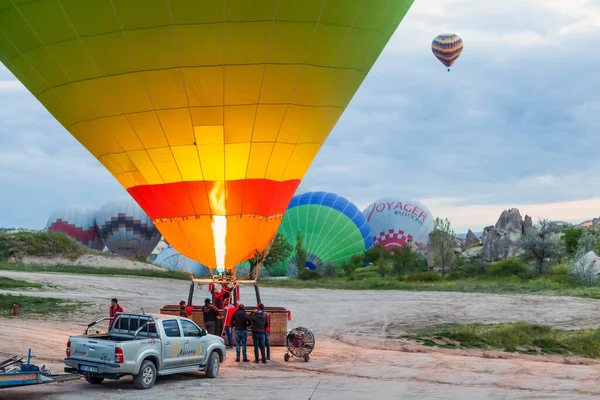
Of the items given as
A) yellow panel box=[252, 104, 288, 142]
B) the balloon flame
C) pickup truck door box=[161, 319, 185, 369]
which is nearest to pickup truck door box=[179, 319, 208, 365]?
pickup truck door box=[161, 319, 185, 369]

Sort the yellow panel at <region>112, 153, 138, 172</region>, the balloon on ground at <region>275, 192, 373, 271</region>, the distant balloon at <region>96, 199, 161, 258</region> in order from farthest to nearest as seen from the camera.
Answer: the distant balloon at <region>96, 199, 161, 258</region> < the balloon on ground at <region>275, 192, 373, 271</region> < the yellow panel at <region>112, 153, 138, 172</region>

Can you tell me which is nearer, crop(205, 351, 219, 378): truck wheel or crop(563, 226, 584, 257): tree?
crop(205, 351, 219, 378): truck wheel

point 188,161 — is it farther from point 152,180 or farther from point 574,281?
point 574,281

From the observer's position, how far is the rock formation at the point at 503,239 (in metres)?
53.3

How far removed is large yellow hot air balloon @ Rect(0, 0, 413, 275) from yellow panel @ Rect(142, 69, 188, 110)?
0.02 meters

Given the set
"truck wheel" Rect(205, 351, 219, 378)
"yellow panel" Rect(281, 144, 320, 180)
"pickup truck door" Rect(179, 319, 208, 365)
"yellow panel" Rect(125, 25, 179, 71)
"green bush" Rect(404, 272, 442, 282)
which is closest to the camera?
"pickup truck door" Rect(179, 319, 208, 365)

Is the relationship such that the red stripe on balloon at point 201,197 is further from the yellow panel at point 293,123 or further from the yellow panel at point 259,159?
→ the yellow panel at point 293,123

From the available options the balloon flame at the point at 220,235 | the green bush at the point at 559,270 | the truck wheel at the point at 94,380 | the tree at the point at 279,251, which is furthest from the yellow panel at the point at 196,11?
the tree at the point at 279,251

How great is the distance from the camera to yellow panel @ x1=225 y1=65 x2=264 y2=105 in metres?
13.4

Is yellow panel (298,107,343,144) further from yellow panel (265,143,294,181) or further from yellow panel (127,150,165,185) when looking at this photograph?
yellow panel (127,150,165,185)

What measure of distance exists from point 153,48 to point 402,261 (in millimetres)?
41004

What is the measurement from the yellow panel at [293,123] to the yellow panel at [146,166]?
238 cm

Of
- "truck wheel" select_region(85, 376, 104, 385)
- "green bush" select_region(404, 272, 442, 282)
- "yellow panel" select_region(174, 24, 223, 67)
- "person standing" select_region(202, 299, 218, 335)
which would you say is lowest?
"truck wheel" select_region(85, 376, 104, 385)

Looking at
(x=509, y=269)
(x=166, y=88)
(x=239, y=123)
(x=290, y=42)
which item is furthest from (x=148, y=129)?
(x=509, y=269)
